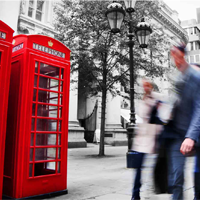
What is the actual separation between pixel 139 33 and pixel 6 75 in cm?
609

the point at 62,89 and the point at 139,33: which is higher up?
the point at 139,33

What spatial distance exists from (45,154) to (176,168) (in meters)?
2.37

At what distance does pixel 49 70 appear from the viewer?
4.21 metres

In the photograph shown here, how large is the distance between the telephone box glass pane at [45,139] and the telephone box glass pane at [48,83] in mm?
869

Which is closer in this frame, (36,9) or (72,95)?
(36,9)

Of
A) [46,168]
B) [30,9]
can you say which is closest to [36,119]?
[46,168]

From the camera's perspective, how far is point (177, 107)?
2717 mm


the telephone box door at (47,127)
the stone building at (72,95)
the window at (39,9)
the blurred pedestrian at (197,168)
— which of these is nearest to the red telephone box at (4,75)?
the telephone box door at (47,127)

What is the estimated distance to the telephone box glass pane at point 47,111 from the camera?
404cm

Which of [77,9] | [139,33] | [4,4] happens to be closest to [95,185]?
[139,33]

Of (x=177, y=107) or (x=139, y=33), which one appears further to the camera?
(x=139, y=33)

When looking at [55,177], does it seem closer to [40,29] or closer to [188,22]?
[40,29]

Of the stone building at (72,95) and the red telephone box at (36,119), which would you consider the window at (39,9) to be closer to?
the stone building at (72,95)

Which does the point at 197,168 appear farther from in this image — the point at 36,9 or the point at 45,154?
the point at 36,9
